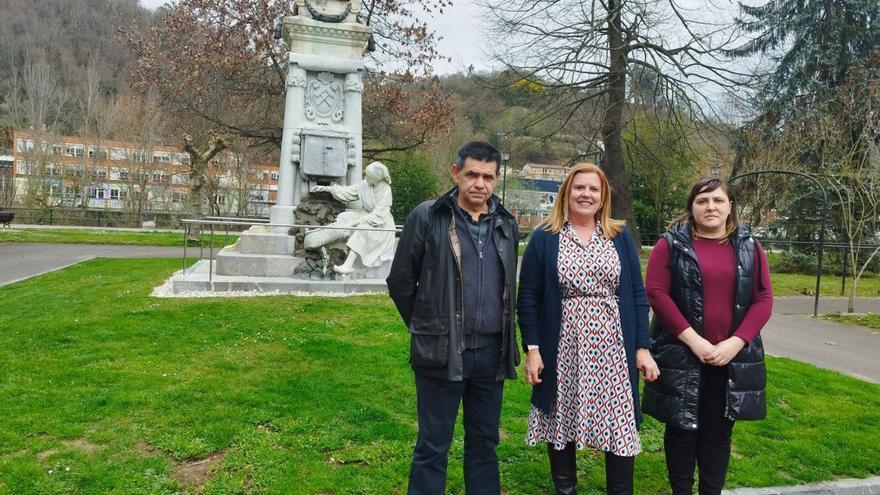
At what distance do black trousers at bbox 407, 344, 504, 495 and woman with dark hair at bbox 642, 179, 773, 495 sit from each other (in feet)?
3.15

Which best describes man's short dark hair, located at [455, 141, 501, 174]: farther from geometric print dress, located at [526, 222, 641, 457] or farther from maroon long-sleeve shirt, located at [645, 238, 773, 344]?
maroon long-sleeve shirt, located at [645, 238, 773, 344]

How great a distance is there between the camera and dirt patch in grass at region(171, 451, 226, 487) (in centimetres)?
349

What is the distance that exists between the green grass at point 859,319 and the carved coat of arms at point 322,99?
10.5 meters

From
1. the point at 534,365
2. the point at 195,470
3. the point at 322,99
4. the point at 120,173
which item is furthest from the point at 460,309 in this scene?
the point at 120,173

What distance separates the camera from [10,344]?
632 centimetres

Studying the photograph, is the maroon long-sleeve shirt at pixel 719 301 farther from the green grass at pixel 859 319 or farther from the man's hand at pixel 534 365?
the green grass at pixel 859 319

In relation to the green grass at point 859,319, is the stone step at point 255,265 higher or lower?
higher

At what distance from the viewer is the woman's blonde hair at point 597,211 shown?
318 centimetres

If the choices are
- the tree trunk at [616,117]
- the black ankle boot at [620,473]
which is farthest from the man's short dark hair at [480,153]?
the tree trunk at [616,117]

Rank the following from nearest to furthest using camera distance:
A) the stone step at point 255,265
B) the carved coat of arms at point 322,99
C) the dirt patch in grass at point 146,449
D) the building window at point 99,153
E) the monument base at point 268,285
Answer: the dirt patch in grass at point 146,449 < the monument base at point 268,285 < the stone step at point 255,265 < the carved coat of arms at point 322,99 < the building window at point 99,153

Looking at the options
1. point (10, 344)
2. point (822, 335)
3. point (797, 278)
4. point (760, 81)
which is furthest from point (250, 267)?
point (797, 278)

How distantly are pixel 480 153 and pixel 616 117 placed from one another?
52.6ft

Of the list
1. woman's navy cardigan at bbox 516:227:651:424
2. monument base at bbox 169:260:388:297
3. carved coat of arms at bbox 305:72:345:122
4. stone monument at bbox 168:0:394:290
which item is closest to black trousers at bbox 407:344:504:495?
woman's navy cardigan at bbox 516:227:651:424

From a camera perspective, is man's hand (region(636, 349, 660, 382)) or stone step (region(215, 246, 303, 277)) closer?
man's hand (region(636, 349, 660, 382))
